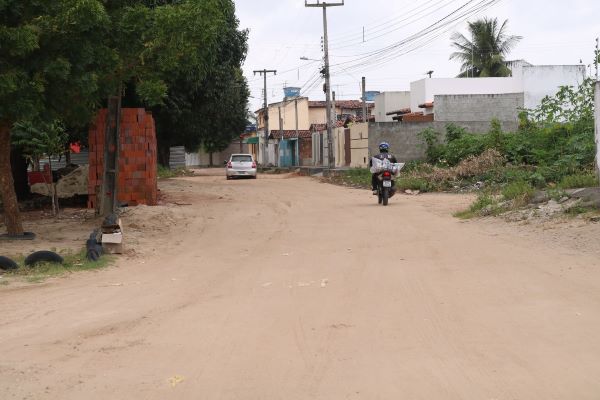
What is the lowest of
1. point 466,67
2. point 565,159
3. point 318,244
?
point 318,244

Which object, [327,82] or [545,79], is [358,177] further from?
[545,79]

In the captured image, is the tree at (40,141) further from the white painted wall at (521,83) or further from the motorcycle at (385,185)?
the white painted wall at (521,83)

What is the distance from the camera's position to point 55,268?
8.54 metres

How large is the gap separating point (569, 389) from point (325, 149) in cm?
4065

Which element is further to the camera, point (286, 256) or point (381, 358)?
point (286, 256)

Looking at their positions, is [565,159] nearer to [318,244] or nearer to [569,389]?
[318,244]

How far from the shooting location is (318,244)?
1055cm

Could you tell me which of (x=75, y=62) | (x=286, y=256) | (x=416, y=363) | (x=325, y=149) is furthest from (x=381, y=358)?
(x=325, y=149)

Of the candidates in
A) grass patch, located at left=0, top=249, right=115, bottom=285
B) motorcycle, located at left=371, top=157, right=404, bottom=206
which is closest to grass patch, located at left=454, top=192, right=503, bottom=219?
motorcycle, located at left=371, top=157, right=404, bottom=206

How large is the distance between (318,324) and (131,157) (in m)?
11.3

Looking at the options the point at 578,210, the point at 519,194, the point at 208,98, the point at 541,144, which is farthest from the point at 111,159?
the point at 541,144

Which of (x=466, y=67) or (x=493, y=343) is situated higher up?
(x=466, y=67)

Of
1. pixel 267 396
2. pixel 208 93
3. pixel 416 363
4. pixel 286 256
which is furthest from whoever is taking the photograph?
pixel 208 93

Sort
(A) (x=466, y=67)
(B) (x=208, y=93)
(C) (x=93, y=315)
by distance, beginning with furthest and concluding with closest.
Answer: (A) (x=466, y=67)
(B) (x=208, y=93)
(C) (x=93, y=315)
